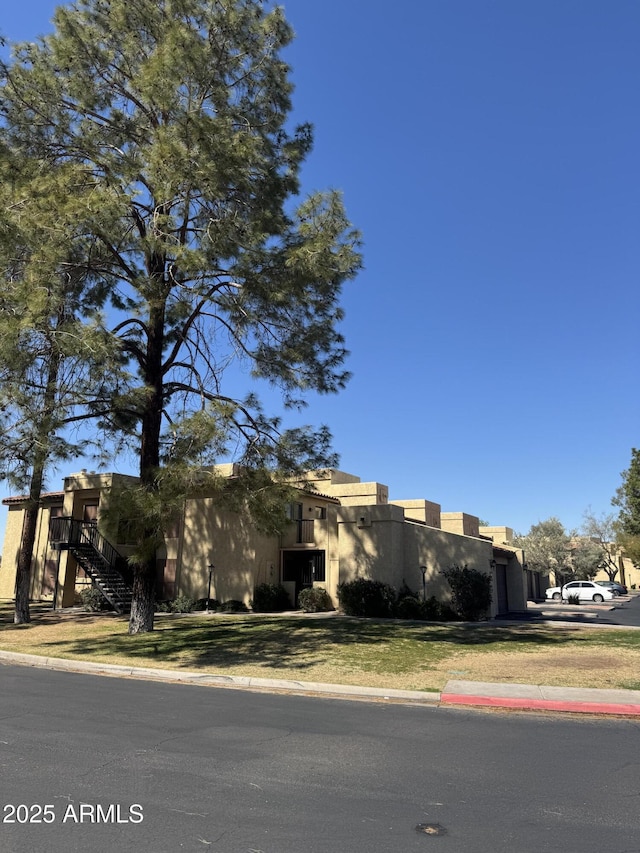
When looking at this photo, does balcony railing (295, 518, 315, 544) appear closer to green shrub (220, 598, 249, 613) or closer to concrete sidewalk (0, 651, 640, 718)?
green shrub (220, 598, 249, 613)

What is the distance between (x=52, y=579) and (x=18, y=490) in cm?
1463

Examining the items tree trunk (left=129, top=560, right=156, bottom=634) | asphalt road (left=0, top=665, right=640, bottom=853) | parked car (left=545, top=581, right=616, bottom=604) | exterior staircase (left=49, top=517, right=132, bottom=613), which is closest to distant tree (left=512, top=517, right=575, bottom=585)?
parked car (left=545, top=581, right=616, bottom=604)

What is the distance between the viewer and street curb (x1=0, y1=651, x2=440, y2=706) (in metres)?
10.4

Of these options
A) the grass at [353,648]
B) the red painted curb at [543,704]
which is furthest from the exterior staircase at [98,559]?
the red painted curb at [543,704]

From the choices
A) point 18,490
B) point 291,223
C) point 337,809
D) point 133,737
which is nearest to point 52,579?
point 18,490

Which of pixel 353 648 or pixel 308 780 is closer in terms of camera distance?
pixel 308 780

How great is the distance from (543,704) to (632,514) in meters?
53.4

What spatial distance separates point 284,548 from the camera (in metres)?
27.6

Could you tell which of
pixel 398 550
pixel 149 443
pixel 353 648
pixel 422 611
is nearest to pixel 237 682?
pixel 353 648

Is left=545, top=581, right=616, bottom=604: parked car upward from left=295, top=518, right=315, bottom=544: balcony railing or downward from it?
downward

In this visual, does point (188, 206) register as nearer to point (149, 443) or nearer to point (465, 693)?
point (149, 443)

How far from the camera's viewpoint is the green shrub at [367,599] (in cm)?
2317

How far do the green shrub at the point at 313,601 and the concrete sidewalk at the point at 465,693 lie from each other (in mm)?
12587

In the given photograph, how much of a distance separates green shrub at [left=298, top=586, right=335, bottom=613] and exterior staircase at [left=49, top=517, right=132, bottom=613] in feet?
22.0
